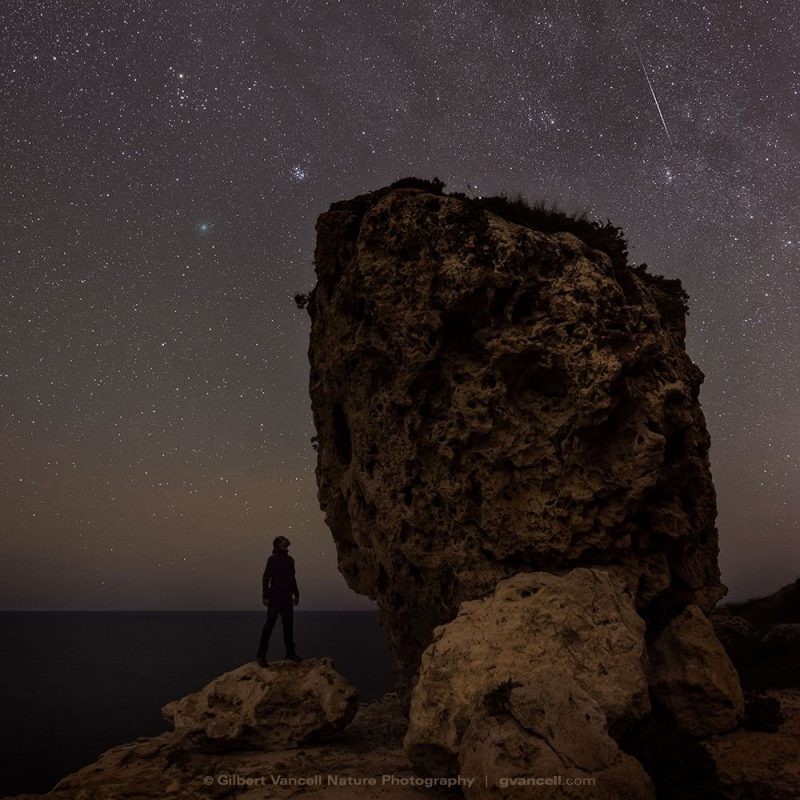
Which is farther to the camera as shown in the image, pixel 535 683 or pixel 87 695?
pixel 87 695

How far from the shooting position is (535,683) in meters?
7.14

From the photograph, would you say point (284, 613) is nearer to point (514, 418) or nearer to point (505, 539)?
point (505, 539)

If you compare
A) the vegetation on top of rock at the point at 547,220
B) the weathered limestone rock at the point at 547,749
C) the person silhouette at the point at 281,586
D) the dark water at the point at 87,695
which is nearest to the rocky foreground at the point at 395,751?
the weathered limestone rock at the point at 547,749

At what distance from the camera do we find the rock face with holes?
32.1 ft

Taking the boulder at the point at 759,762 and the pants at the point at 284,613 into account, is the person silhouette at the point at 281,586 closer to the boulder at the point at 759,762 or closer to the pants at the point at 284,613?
the pants at the point at 284,613

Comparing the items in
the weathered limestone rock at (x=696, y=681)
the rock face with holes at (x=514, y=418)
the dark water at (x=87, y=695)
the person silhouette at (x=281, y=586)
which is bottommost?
the dark water at (x=87, y=695)

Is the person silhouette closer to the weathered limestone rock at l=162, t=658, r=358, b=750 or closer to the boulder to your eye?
the weathered limestone rock at l=162, t=658, r=358, b=750

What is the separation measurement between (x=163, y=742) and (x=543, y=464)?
10.1 m

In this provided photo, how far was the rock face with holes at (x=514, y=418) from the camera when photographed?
9.78 m

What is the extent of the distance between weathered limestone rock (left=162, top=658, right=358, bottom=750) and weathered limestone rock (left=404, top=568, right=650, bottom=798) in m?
3.94

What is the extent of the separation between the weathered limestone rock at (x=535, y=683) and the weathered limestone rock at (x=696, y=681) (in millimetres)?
1419

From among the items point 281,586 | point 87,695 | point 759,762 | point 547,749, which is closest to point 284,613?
point 281,586

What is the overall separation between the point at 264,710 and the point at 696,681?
313 inches

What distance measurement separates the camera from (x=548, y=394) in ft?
33.4
